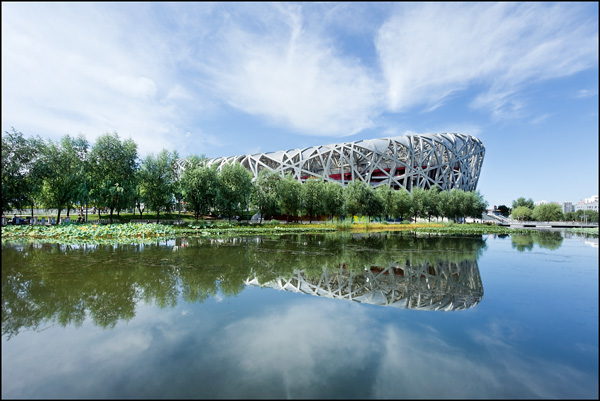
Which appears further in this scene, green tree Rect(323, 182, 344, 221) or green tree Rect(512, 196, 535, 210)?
green tree Rect(512, 196, 535, 210)

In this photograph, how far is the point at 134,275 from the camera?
9.55m

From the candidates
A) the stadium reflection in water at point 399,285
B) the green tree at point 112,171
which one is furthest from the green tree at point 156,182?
the stadium reflection in water at point 399,285

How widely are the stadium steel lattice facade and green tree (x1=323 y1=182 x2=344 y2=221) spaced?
20055 millimetres

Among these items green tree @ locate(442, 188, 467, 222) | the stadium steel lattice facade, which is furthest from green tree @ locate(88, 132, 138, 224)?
green tree @ locate(442, 188, 467, 222)

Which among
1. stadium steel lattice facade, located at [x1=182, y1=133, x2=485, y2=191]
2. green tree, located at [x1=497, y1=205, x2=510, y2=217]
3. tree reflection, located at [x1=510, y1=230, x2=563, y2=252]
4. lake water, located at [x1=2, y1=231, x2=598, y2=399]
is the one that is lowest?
lake water, located at [x1=2, y1=231, x2=598, y2=399]

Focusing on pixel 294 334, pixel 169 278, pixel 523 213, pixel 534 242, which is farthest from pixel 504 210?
pixel 294 334

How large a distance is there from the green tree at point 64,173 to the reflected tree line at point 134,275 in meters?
16.8

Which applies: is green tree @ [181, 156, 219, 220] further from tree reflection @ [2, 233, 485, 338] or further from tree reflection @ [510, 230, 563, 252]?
tree reflection @ [510, 230, 563, 252]

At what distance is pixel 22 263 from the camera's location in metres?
11.1

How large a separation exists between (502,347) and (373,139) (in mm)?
66133

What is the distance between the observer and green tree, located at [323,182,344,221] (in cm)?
4312

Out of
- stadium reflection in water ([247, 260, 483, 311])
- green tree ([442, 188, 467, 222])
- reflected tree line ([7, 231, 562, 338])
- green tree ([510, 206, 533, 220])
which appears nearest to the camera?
reflected tree line ([7, 231, 562, 338])

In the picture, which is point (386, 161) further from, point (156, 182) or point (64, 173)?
point (64, 173)

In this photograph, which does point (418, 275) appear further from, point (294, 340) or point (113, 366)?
point (113, 366)
